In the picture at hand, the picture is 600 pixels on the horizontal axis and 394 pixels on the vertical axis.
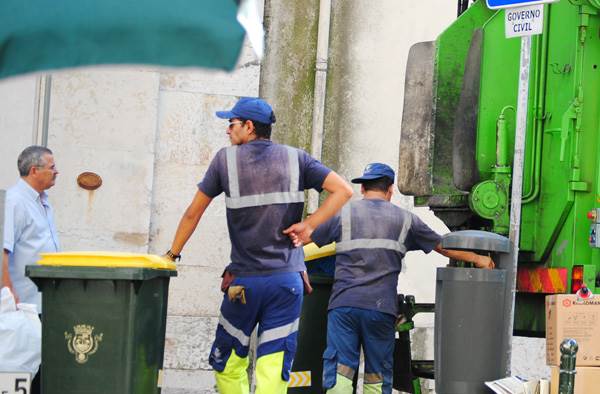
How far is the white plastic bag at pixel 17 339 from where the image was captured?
240 inches

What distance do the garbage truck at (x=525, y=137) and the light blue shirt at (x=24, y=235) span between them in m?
2.31

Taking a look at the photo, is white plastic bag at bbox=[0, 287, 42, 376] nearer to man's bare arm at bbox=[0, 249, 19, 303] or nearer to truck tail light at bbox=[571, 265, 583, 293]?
man's bare arm at bbox=[0, 249, 19, 303]

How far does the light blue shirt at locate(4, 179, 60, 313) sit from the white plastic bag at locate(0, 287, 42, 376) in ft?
2.15

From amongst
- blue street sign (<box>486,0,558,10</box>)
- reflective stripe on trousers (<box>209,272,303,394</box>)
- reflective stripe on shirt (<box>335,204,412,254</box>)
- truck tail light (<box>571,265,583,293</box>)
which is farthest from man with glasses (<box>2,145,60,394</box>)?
truck tail light (<box>571,265,583,293</box>)

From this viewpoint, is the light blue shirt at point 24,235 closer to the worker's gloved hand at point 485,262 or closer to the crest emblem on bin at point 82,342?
the crest emblem on bin at point 82,342

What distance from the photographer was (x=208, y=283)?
372 inches

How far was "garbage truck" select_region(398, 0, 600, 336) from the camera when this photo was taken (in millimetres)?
7305

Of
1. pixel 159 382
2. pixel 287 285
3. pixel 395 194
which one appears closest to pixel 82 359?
pixel 159 382

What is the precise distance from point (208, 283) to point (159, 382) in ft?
10.7

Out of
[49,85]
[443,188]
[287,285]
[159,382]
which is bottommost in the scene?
[159,382]

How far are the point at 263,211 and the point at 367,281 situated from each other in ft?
3.49

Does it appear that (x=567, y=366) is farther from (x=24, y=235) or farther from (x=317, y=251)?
(x=24, y=235)

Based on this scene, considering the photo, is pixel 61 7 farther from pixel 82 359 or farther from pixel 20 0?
pixel 82 359

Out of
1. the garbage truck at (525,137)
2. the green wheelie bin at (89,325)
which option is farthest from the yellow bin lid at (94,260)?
the garbage truck at (525,137)
